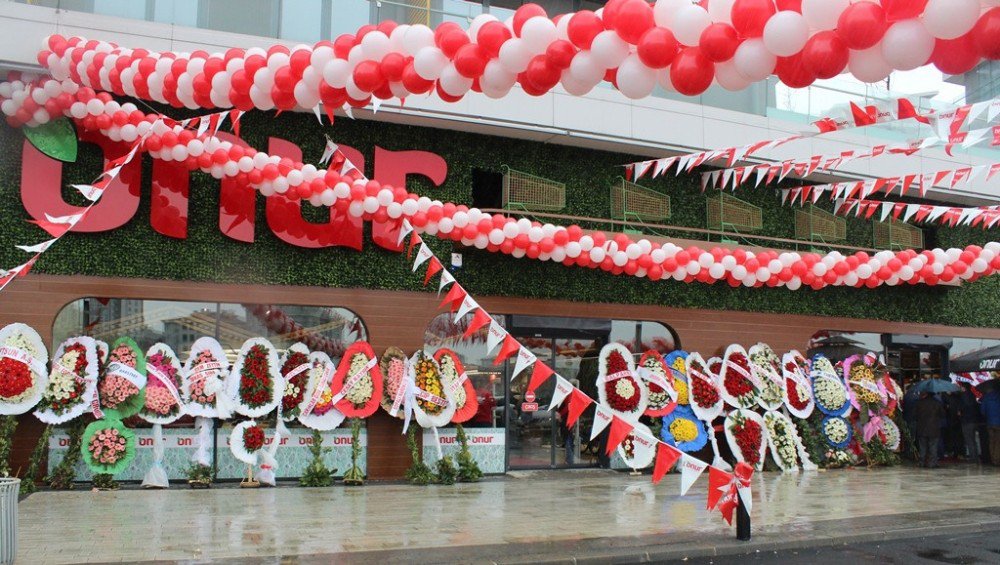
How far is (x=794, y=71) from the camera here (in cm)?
552

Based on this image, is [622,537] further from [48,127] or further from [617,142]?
[48,127]

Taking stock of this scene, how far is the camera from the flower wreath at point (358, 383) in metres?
13.3

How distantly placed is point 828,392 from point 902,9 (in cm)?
1306

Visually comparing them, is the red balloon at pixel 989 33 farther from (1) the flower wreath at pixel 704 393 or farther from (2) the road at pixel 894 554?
(1) the flower wreath at pixel 704 393

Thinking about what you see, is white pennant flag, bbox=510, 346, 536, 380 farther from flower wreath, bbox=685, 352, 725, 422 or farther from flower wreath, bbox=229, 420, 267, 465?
flower wreath, bbox=685, 352, 725, 422

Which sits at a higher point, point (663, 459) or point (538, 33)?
point (538, 33)

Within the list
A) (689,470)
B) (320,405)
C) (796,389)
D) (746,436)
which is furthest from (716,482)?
(796,389)

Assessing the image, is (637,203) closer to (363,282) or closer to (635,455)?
(635,455)

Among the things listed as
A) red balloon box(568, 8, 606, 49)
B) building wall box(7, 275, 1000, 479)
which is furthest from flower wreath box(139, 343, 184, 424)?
red balloon box(568, 8, 606, 49)

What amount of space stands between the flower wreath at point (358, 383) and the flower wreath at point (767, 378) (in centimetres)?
737

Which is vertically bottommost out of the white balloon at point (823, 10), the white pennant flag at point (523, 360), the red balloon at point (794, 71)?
the white pennant flag at point (523, 360)

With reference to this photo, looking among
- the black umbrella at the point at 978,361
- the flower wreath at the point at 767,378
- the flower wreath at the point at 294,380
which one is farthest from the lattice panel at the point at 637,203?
the black umbrella at the point at 978,361

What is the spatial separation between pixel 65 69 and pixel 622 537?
30.3 ft

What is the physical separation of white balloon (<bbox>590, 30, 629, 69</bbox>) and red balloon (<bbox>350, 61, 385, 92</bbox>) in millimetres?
1944
